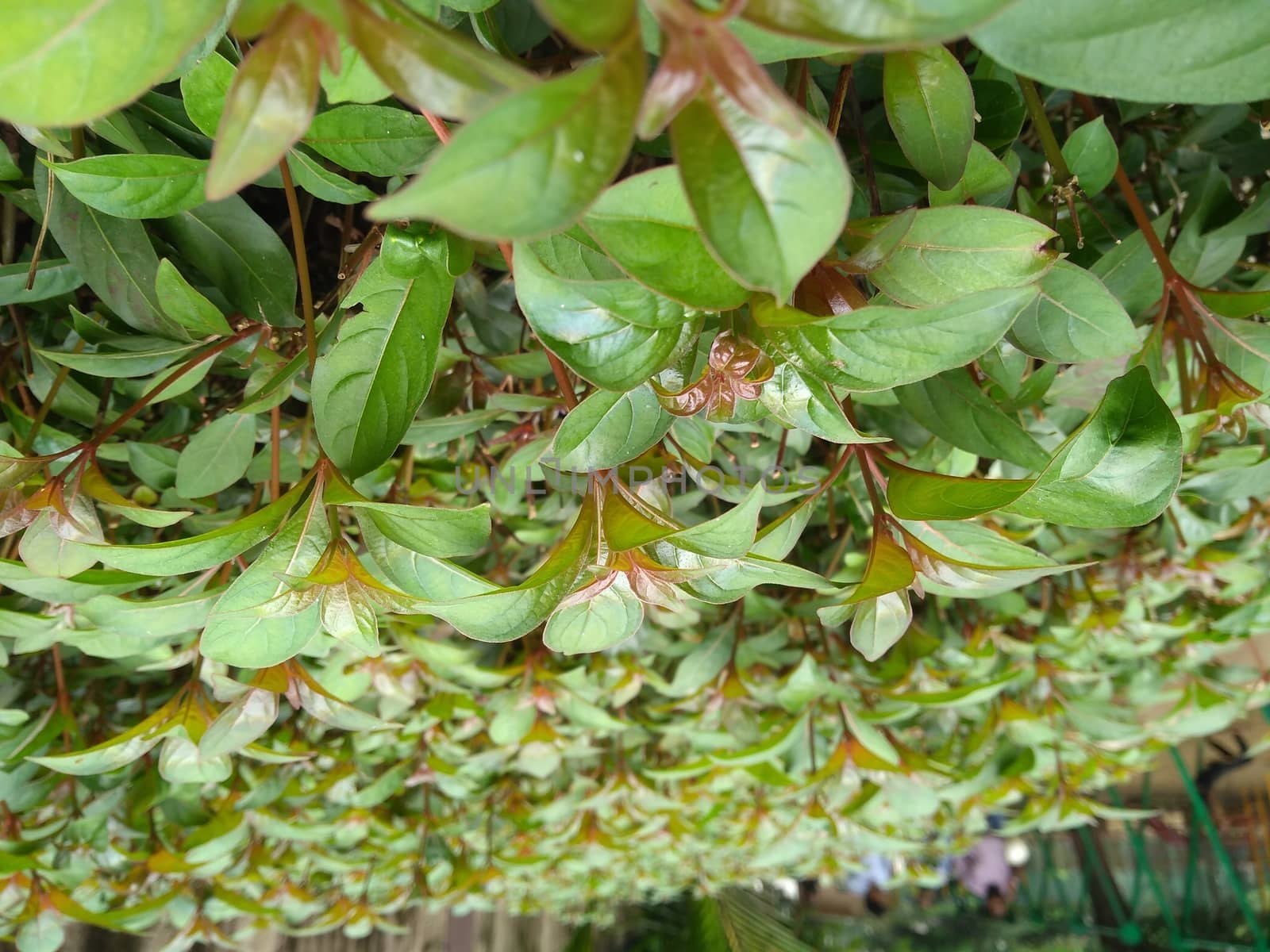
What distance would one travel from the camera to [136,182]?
0.32 metres

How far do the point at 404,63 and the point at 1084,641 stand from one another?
1.01 meters

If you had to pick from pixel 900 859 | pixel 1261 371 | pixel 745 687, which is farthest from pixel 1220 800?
pixel 1261 371

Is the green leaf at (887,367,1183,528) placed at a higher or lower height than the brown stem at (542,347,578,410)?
higher

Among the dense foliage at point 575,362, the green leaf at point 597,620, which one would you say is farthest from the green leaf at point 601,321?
the green leaf at point 597,620

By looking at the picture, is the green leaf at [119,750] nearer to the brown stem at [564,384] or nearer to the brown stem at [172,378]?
the brown stem at [172,378]

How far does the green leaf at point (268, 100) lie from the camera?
151mm

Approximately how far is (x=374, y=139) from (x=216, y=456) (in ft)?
0.77

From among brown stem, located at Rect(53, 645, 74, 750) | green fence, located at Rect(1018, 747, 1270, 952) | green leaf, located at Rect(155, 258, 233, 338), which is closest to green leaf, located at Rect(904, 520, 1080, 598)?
green leaf, located at Rect(155, 258, 233, 338)

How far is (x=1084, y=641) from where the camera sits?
0.92m

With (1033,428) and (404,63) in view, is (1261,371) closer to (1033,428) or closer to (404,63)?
(1033,428)

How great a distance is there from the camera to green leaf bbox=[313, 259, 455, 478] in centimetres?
31

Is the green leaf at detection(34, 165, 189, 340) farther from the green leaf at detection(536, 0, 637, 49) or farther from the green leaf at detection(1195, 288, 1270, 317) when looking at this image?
the green leaf at detection(1195, 288, 1270, 317)

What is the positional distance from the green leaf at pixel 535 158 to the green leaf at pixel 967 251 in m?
0.15

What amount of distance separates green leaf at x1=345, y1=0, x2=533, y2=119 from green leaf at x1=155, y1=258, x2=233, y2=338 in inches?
9.1
